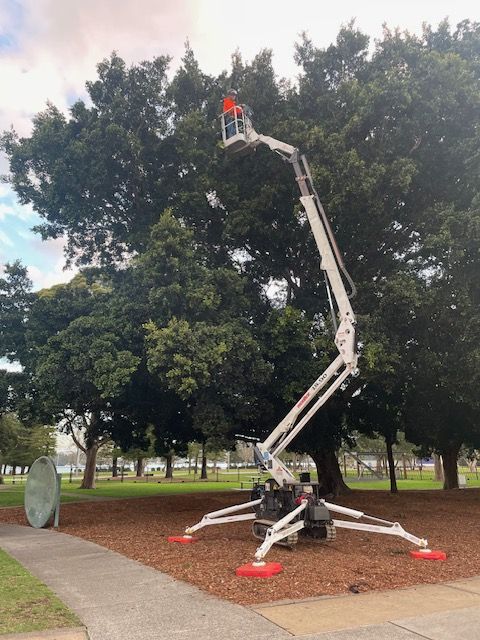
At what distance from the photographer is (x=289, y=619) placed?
579 cm

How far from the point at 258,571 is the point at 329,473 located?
14.1 metres

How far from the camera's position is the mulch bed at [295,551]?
741 centimetres

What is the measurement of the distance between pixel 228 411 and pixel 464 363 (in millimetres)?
6630

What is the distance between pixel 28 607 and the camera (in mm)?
6266

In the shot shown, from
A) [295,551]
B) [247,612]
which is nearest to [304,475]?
[295,551]

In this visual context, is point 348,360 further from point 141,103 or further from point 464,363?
point 141,103

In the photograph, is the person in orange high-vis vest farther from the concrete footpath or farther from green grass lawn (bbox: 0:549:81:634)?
green grass lawn (bbox: 0:549:81:634)

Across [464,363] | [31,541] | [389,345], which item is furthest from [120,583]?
[464,363]

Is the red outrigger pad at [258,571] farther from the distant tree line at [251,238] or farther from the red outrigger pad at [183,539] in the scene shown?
the distant tree line at [251,238]

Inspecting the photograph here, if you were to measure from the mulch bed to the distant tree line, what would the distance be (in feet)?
10.5

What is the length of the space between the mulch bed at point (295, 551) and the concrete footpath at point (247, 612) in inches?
15.7

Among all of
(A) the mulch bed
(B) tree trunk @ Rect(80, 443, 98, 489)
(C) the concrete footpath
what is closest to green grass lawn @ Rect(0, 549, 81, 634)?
(C) the concrete footpath

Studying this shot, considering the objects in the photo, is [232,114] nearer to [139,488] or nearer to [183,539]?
[183,539]

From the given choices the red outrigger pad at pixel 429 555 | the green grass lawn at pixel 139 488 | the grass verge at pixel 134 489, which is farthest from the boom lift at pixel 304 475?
the green grass lawn at pixel 139 488
